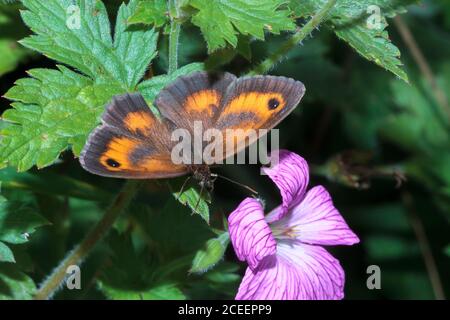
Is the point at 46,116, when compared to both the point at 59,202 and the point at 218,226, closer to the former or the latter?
the point at 218,226

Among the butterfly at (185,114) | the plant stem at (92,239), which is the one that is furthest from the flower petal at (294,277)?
the plant stem at (92,239)

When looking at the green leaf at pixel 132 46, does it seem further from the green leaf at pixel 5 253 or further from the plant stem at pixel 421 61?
the plant stem at pixel 421 61

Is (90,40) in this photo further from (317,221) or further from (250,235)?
(317,221)

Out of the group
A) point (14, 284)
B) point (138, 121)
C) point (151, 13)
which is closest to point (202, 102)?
point (138, 121)

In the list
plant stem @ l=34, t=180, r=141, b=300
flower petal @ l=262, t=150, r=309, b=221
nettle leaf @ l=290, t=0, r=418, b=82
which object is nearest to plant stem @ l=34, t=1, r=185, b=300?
plant stem @ l=34, t=180, r=141, b=300

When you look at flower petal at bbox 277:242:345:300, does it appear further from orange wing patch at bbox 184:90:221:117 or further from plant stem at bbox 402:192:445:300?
plant stem at bbox 402:192:445:300

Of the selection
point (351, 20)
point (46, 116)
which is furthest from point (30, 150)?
point (351, 20)
